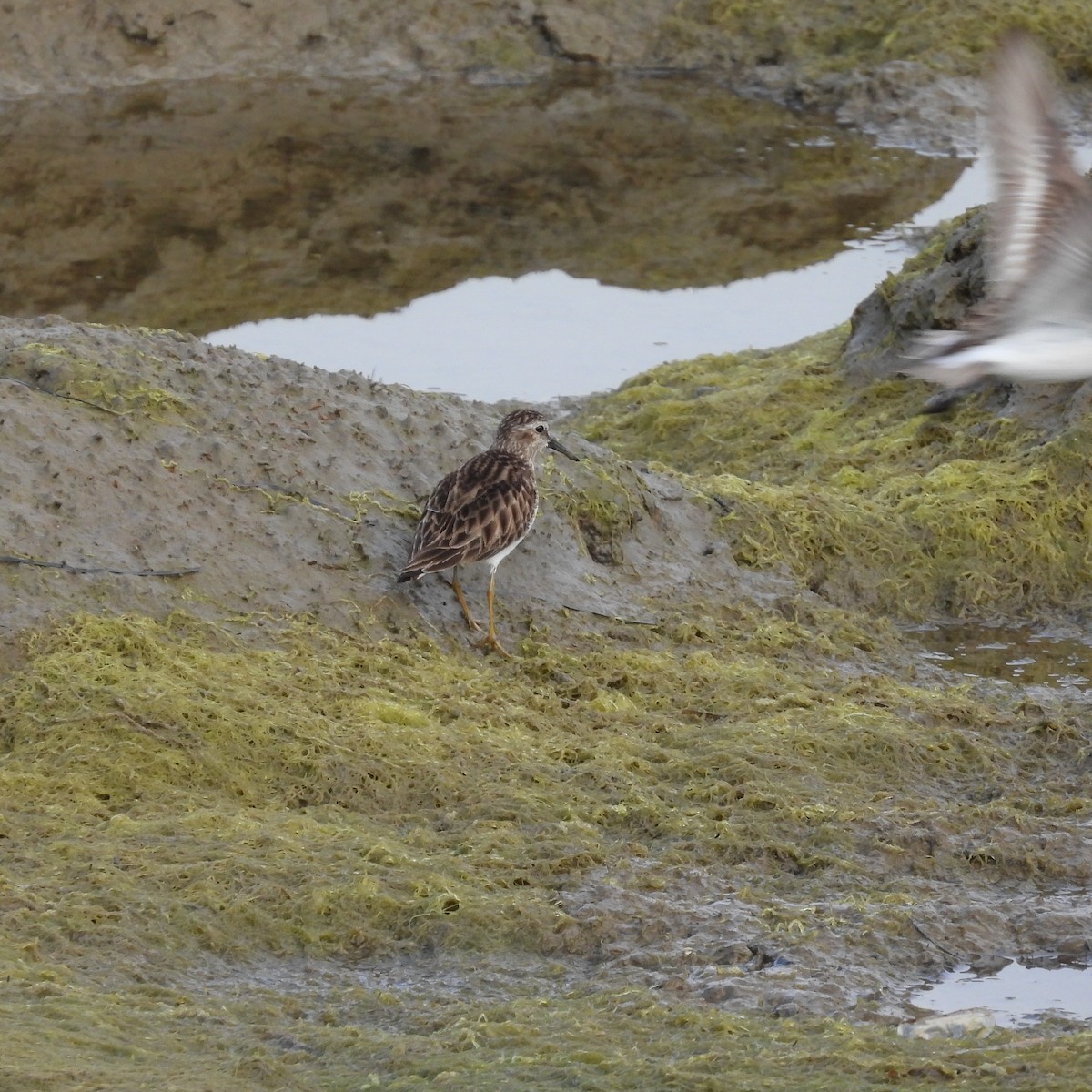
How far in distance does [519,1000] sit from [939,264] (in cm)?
711

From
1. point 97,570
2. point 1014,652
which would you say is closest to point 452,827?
point 97,570

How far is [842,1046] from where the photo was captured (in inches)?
192

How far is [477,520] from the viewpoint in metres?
7.58

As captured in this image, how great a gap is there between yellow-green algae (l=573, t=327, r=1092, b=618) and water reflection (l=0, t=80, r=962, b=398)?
213 centimetres

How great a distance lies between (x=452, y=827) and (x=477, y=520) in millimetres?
1682

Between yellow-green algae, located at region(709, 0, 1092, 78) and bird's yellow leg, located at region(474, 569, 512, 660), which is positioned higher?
yellow-green algae, located at region(709, 0, 1092, 78)

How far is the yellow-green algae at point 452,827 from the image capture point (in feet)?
15.5

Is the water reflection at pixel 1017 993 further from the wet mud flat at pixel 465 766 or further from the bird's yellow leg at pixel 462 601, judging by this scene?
the bird's yellow leg at pixel 462 601

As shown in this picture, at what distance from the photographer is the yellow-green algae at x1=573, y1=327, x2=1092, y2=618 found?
362 inches

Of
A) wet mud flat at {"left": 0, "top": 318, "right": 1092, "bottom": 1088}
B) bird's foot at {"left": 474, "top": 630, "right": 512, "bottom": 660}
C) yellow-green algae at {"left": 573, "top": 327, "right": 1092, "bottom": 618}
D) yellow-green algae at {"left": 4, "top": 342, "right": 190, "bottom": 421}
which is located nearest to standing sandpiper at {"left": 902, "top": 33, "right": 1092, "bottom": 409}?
wet mud flat at {"left": 0, "top": 318, "right": 1092, "bottom": 1088}

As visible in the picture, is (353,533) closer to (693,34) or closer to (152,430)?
(152,430)

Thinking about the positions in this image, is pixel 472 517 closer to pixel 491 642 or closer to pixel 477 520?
pixel 477 520

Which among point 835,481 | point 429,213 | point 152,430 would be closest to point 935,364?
point 152,430

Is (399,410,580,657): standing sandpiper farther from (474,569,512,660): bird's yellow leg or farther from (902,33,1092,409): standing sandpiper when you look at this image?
(902,33,1092,409): standing sandpiper
